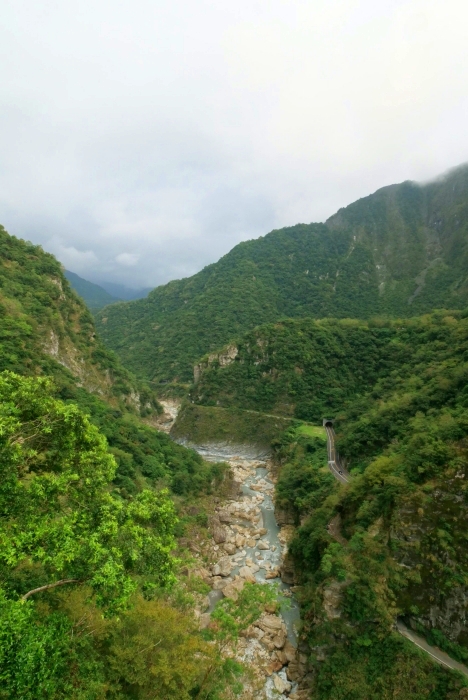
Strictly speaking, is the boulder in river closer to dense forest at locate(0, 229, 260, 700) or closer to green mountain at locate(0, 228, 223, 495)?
green mountain at locate(0, 228, 223, 495)

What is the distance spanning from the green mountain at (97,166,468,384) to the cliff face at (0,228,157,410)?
40.1 m

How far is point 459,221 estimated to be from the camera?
130625 mm

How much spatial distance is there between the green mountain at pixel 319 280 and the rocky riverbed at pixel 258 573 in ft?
193

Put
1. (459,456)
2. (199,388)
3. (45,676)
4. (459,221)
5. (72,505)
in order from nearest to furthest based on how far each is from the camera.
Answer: (45,676) < (72,505) < (459,456) < (199,388) < (459,221)

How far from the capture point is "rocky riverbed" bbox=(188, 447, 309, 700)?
819 inches

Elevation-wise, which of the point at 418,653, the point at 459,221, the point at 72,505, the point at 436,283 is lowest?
the point at 418,653

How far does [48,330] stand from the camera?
47.1 m

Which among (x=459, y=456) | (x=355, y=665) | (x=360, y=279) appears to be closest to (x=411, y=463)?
(x=459, y=456)

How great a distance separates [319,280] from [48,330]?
4280 inches

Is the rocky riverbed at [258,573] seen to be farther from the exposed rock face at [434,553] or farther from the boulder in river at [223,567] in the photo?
the exposed rock face at [434,553]

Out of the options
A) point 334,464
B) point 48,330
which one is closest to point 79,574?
point 334,464

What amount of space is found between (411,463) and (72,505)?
22.7 m

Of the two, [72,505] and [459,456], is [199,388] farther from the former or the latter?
[72,505]

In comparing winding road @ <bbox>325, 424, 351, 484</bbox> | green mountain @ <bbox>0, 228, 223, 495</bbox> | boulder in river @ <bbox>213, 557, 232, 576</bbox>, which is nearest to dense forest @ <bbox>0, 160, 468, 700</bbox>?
green mountain @ <bbox>0, 228, 223, 495</bbox>
